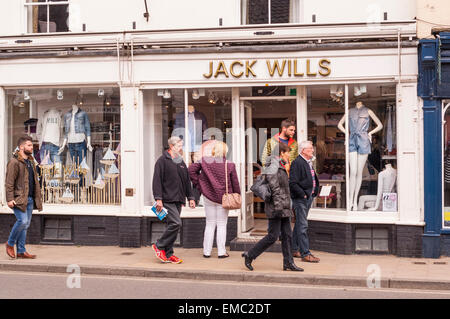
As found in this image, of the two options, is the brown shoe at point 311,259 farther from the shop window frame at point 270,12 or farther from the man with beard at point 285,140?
the shop window frame at point 270,12

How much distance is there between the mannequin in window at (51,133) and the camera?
1269 centimetres

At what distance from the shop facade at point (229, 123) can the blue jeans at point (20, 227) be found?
1.73 m

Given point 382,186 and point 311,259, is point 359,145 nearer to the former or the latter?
point 382,186

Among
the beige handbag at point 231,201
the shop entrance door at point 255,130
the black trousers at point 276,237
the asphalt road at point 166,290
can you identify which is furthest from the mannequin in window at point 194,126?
the asphalt road at point 166,290

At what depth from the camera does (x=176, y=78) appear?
11.6 metres

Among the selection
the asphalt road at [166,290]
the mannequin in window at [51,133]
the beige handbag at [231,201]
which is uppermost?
the mannequin in window at [51,133]

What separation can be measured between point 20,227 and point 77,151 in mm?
2720

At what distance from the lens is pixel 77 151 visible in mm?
12586

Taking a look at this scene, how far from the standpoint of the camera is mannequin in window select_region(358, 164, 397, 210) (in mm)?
11141

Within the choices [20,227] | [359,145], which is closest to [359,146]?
[359,145]

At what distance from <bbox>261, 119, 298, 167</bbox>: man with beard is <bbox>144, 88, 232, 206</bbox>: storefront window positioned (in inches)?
29.8
